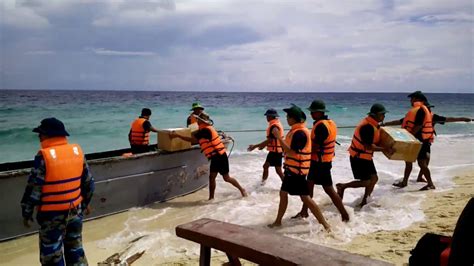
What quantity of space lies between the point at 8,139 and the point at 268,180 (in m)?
17.7

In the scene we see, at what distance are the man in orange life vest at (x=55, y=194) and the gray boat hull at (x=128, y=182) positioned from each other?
1.95 m

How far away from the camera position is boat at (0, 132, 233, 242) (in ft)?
18.2

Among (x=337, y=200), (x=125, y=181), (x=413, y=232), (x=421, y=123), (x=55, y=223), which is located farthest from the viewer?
(x=421, y=123)

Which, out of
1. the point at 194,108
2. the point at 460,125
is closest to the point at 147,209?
the point at 194,108

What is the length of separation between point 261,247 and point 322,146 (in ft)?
10.0

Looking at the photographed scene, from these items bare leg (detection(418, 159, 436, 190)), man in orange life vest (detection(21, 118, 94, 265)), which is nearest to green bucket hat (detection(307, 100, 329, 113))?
man in orange life vest (detection(21, 118, 94, 265))

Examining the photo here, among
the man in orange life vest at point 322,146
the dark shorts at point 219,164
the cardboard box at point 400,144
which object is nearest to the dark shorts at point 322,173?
the man in orange life vest at point 322,146

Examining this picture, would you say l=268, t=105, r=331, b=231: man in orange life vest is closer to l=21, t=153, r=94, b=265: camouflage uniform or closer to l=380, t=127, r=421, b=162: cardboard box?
l=380, t=127, r=421, b=162: cardboard box

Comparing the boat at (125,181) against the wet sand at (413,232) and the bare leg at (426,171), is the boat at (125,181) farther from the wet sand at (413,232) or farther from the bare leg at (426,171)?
the bare leg at (426,171)

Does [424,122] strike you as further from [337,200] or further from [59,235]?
[59,235]

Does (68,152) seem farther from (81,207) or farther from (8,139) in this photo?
(8,139)

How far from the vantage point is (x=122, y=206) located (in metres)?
6.95

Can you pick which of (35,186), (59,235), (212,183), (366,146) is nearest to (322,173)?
(366,146)

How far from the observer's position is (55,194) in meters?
3.83
